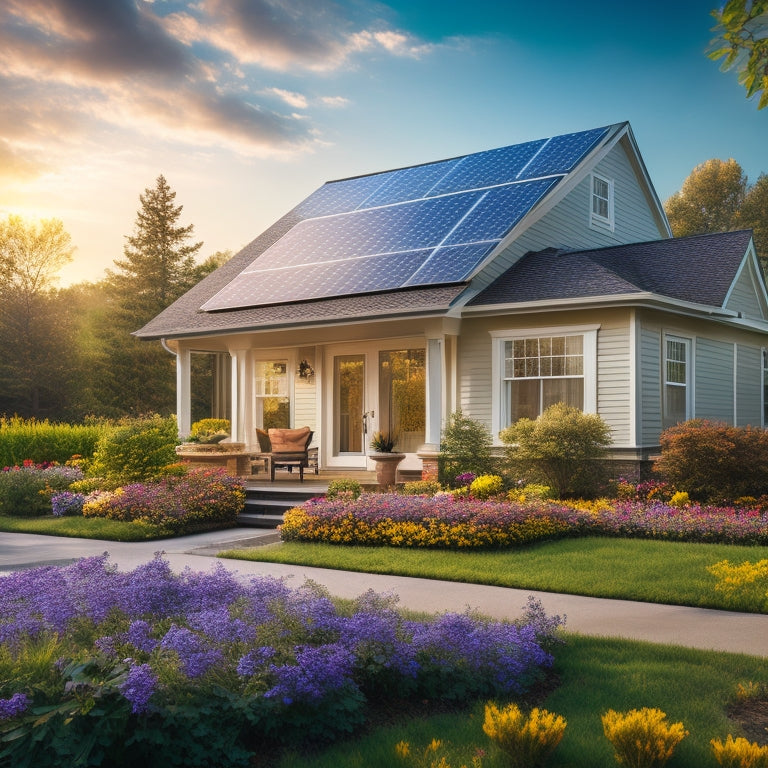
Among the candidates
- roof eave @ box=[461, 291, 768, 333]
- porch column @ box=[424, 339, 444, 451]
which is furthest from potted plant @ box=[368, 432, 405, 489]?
roof eave @ box=[461, 291, 768, 333]

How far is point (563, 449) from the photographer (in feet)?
41.8

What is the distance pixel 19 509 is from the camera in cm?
1464

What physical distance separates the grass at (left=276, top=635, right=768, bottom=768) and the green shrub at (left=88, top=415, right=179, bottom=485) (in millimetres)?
10350

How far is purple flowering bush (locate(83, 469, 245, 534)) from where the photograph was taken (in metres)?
12.4

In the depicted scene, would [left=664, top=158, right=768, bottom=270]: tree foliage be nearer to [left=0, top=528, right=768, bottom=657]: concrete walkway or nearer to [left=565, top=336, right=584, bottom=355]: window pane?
[left=565, top=336, right=584, bottom=355]: window pane

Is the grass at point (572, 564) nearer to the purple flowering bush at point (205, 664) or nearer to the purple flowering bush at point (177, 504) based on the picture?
the purple flowering bush at point (177, 504)

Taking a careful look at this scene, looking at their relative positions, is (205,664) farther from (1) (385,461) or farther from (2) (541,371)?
(2) (541,371)

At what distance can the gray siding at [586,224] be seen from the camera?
52.0ft

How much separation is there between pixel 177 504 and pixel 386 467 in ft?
11.9

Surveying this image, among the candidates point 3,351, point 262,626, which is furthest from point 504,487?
point 3,351

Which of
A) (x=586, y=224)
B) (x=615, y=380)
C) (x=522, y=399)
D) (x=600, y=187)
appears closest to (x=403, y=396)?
(x=522, y=399)

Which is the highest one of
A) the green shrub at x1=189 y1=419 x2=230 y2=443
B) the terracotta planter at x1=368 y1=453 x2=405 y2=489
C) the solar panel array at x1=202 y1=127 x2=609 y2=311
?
the solar panel array at x1=202 y1=127 x2=609 y2=311

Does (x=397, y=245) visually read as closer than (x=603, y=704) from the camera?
No

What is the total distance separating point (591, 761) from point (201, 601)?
257cm
